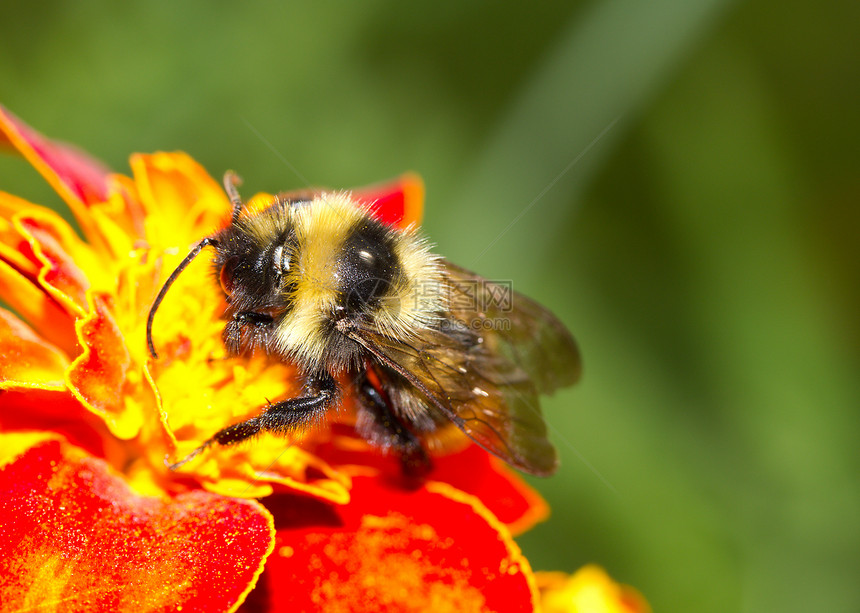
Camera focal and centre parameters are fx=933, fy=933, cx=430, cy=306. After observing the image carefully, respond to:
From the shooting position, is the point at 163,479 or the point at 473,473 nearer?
the point at 163,479

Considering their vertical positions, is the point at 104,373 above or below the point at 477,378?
below

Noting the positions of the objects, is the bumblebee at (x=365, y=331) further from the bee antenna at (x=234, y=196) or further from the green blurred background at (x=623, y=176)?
the green blurred background at (x=623, y=176)

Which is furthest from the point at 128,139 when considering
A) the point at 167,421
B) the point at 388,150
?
the point at 167,421

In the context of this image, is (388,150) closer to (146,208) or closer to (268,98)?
(268,98)

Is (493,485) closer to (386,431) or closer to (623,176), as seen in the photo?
(386,431)

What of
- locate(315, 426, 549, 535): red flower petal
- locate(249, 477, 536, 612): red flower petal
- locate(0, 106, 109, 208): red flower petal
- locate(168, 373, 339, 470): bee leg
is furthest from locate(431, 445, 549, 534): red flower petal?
locate(0, 106, 109, 208): red flower petal

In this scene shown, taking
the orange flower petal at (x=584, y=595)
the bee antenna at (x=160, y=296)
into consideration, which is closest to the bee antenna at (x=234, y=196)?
the bee antenna at (x=160, y=296)

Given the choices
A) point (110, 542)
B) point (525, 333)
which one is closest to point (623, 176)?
point (525, 333)
